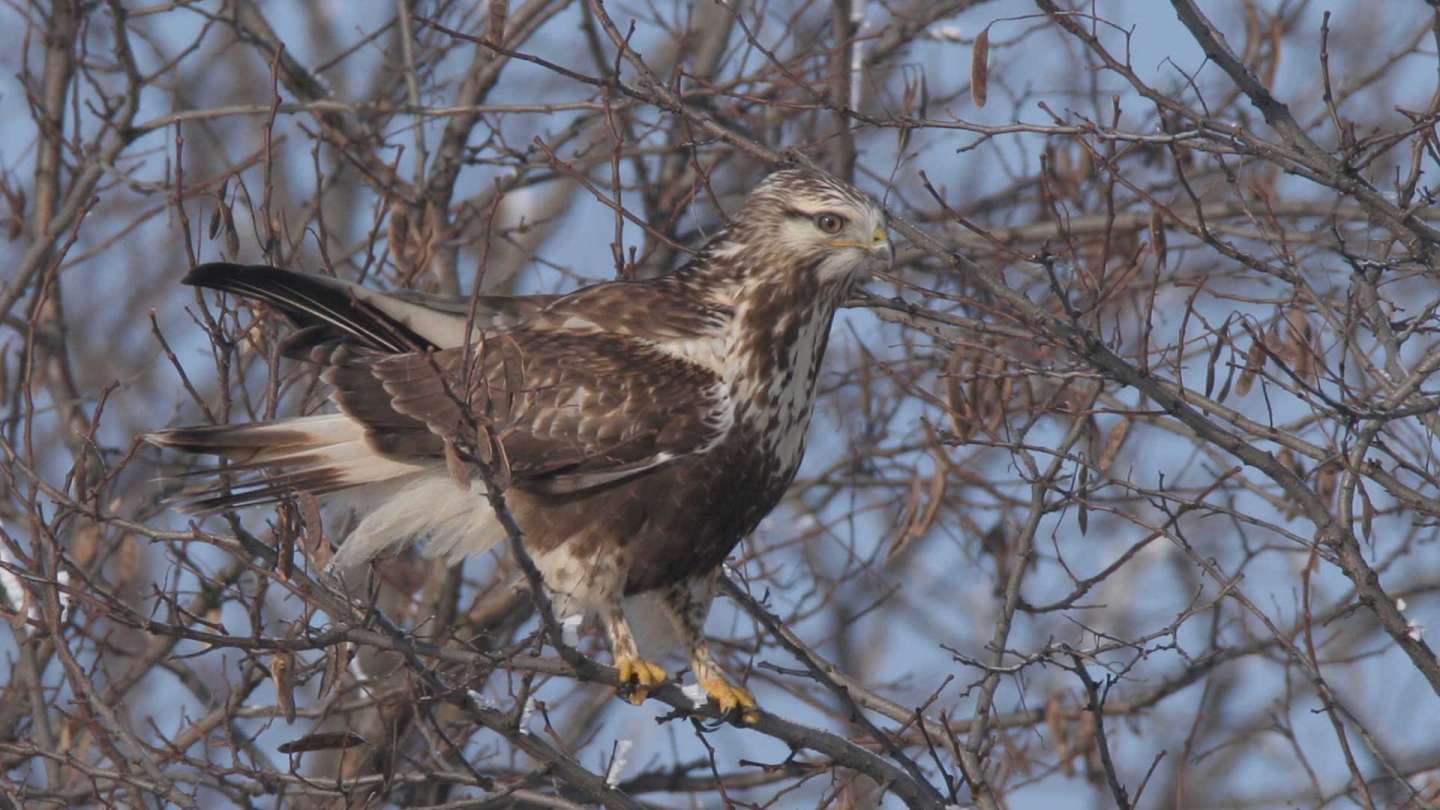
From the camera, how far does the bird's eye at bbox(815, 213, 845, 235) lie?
5016 mm

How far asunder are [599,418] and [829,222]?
33.2 inches

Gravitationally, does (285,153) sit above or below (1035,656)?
above

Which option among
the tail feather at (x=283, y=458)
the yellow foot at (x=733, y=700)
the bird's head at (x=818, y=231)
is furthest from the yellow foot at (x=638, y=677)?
the bird's head at (x=818, y=231)

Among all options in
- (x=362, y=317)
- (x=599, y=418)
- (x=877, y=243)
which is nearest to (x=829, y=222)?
(x=877, y=243)

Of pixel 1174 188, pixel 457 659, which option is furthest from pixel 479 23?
pixel 457 659

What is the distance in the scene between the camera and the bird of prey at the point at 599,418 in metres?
4.73

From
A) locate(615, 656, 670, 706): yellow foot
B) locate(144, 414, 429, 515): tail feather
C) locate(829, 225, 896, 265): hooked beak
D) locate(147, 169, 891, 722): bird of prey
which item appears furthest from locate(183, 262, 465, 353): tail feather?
locate(829, 225, 896, 265): hooked beak

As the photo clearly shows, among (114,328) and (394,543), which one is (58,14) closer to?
(394,543)

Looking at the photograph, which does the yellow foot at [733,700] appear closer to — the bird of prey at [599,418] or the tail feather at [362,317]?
the bird of prey at [599,418]

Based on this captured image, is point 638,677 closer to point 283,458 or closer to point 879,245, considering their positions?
point 283,458

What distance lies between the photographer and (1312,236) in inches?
249

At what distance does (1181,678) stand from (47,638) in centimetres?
379

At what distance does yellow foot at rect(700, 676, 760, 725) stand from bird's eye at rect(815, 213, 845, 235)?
1.24 meters

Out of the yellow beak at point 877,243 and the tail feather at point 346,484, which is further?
the yellow beak at point 877,243
